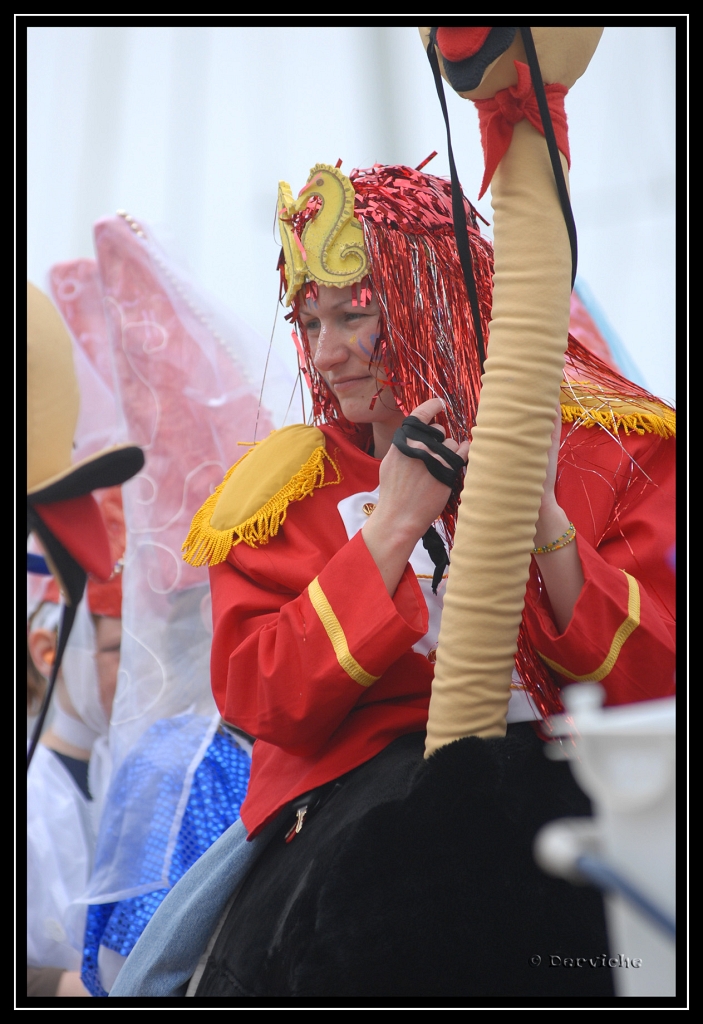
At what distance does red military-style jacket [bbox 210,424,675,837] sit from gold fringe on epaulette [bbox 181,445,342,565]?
0.6 inches

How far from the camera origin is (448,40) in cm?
83

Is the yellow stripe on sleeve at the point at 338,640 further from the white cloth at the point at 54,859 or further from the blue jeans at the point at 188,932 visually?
the white cloth at the point at 54,859

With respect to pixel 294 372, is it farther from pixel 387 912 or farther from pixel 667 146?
pixel 387 912

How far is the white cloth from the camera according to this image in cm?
200

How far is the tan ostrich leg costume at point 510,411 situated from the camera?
0.83 meters

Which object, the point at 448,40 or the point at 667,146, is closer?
the point at 448,40

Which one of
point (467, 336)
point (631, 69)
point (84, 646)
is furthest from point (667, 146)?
point (84, 646)

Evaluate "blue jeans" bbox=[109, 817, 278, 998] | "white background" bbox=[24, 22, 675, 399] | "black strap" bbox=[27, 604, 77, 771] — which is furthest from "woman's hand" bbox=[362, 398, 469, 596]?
"black strap" bbox=[27, 604, 77, 771]

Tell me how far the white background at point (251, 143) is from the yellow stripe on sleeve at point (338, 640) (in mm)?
1207

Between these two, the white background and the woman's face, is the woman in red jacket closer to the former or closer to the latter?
the woman's face

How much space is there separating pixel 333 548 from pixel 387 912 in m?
0.48

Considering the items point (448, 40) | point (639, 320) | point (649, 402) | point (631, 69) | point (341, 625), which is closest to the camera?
point (448, 40)

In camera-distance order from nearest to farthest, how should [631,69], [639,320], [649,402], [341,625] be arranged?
[341,625] → [649,402] → [631,69] → [639,320]

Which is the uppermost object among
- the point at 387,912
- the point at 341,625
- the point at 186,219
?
the point at 186,219
